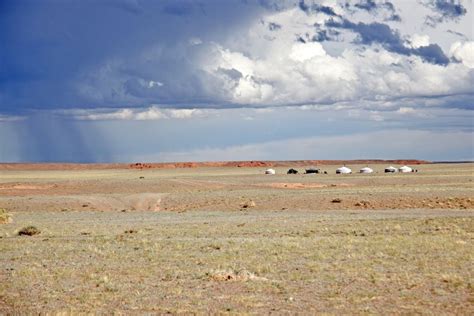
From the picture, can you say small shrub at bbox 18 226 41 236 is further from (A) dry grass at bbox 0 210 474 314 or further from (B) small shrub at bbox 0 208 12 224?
(B) small shrub at bbox 0 208 12 224

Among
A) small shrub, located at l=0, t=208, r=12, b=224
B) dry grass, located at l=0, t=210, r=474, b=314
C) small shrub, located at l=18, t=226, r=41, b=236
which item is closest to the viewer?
dry grass, located at l=0, t=210, r=474, b=314

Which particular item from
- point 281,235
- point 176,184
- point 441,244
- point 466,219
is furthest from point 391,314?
point 176,184

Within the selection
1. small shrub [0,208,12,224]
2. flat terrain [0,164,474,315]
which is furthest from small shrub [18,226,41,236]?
small shrub [0,208,12,224]

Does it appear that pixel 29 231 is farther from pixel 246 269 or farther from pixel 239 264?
pixel 246 269

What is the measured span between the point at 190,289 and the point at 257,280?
202 cm

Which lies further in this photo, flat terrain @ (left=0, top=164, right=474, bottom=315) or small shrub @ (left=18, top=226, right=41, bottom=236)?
small shrub @ (left=18, top=226, right=41, bottom=236)

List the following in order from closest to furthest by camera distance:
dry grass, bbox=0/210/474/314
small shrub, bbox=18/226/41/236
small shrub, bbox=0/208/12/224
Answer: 1. dry grass, bbox=0/210/474/314
2. small shrub, bbox=18/226/41/236
3. small shrub, bbox=0/208/12/224

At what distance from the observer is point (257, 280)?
65.7 feet

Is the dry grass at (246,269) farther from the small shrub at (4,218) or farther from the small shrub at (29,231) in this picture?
the small shrub at (4,218)

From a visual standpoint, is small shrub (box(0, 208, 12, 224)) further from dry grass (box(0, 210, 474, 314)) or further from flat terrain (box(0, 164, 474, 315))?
dry grass (box(0, 210, 474, 314))

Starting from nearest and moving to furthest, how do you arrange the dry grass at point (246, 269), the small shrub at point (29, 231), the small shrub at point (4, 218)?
the dry grass at point (246, 269) → the small shrub at point (29, 231) → the small shrub at point (4, 218)

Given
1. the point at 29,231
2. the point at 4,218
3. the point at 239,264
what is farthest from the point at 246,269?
the point at 4,218

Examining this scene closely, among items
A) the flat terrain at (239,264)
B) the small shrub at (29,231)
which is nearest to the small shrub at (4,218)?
the flat terrain at (239,264)

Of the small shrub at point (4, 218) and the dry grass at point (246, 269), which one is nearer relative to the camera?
the dry grass at point (246, 269)
